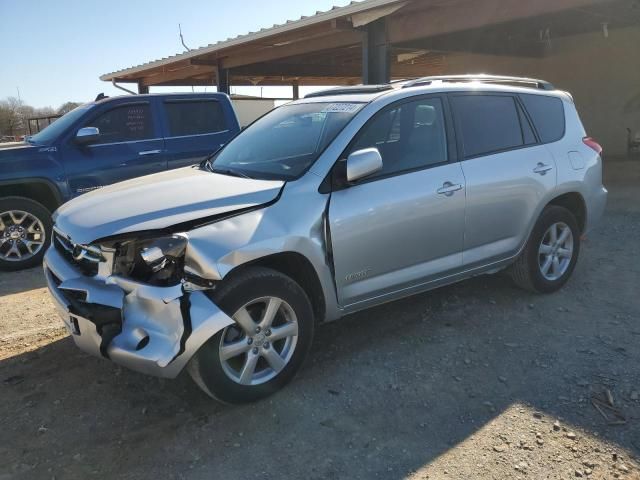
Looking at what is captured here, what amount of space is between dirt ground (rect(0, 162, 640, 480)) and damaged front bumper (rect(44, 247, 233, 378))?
459 millimetres

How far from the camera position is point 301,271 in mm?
3299

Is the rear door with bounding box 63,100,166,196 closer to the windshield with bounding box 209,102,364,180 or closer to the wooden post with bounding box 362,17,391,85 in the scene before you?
the windshield with bounding box 209,102,364,180

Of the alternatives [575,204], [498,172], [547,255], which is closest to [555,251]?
[547,255]

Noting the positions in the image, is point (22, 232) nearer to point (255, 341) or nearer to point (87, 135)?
point (87, 135)

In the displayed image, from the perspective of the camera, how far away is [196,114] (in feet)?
23.4

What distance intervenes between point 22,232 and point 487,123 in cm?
505

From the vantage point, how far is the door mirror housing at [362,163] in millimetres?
3256

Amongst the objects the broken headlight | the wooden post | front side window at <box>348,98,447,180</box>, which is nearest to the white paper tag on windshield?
front side window at <box>348,98,447,180</box>

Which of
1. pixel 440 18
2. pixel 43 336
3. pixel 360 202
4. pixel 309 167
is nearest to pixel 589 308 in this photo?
pixel 360 202

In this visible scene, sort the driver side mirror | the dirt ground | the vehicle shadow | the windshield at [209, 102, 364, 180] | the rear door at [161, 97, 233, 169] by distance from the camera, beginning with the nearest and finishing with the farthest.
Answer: the dirt ground
the windshield at [209, 102, 364, 180]
the vehicle shadow
the driver side mirror
the rear door at [161, 97, 233, 169]

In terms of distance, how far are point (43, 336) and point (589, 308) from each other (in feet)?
14.3

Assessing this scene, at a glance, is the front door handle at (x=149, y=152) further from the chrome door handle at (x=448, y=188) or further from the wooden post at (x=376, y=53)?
the wooden post at (x=376, y=53)

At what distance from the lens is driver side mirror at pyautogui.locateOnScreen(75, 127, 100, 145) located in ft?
20.4

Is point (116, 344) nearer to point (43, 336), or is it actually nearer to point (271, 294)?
point (271, 294)
